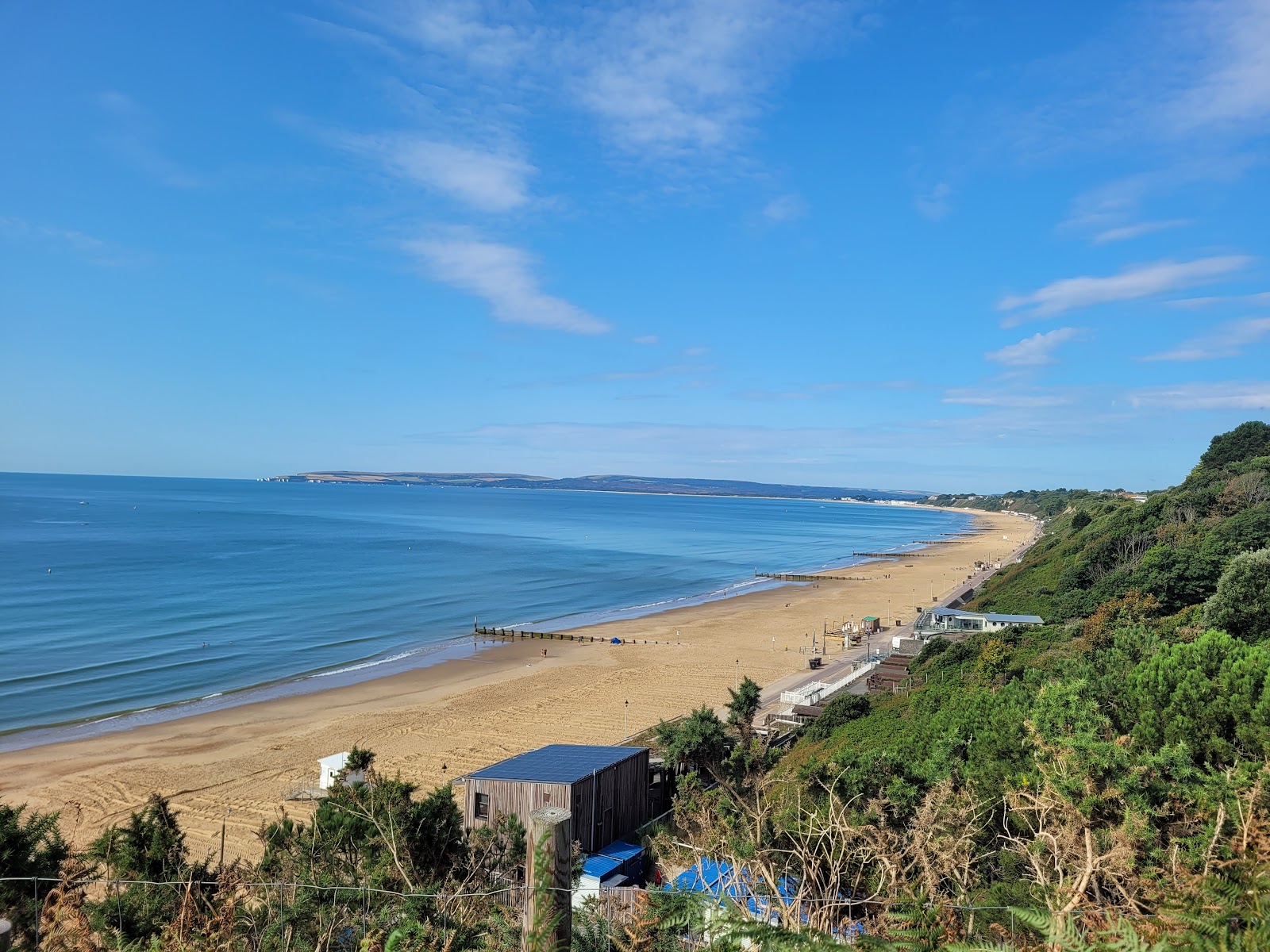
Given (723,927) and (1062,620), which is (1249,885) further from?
(1062,620)

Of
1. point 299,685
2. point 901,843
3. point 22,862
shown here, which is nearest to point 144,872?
point 22,862

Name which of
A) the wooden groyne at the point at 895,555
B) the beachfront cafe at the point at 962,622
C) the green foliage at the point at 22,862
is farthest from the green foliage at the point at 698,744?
the wooden groyne at the point at 895,555

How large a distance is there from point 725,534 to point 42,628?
10755cm

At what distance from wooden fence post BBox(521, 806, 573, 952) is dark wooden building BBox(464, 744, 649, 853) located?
11553 mm

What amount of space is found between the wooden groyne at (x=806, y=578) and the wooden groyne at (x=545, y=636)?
1390 inches

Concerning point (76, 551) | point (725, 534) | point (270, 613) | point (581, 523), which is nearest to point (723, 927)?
point (270, 613)

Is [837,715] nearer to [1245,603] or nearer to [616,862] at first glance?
[1245,603]

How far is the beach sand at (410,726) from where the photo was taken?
2166 centimetres

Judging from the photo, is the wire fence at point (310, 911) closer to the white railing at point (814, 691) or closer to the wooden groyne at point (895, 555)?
the white railing at point (814, 691)

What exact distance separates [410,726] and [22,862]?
770 inches

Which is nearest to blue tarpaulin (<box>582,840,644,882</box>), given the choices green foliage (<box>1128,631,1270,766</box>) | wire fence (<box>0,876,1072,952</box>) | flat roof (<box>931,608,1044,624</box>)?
wire fence (<box>0,876,1072,952</box>)

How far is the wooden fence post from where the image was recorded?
328 cm

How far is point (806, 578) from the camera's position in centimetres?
8094

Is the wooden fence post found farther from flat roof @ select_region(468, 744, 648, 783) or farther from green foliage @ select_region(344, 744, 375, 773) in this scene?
green foliage @ select_region(344, 744, 375, 773)
